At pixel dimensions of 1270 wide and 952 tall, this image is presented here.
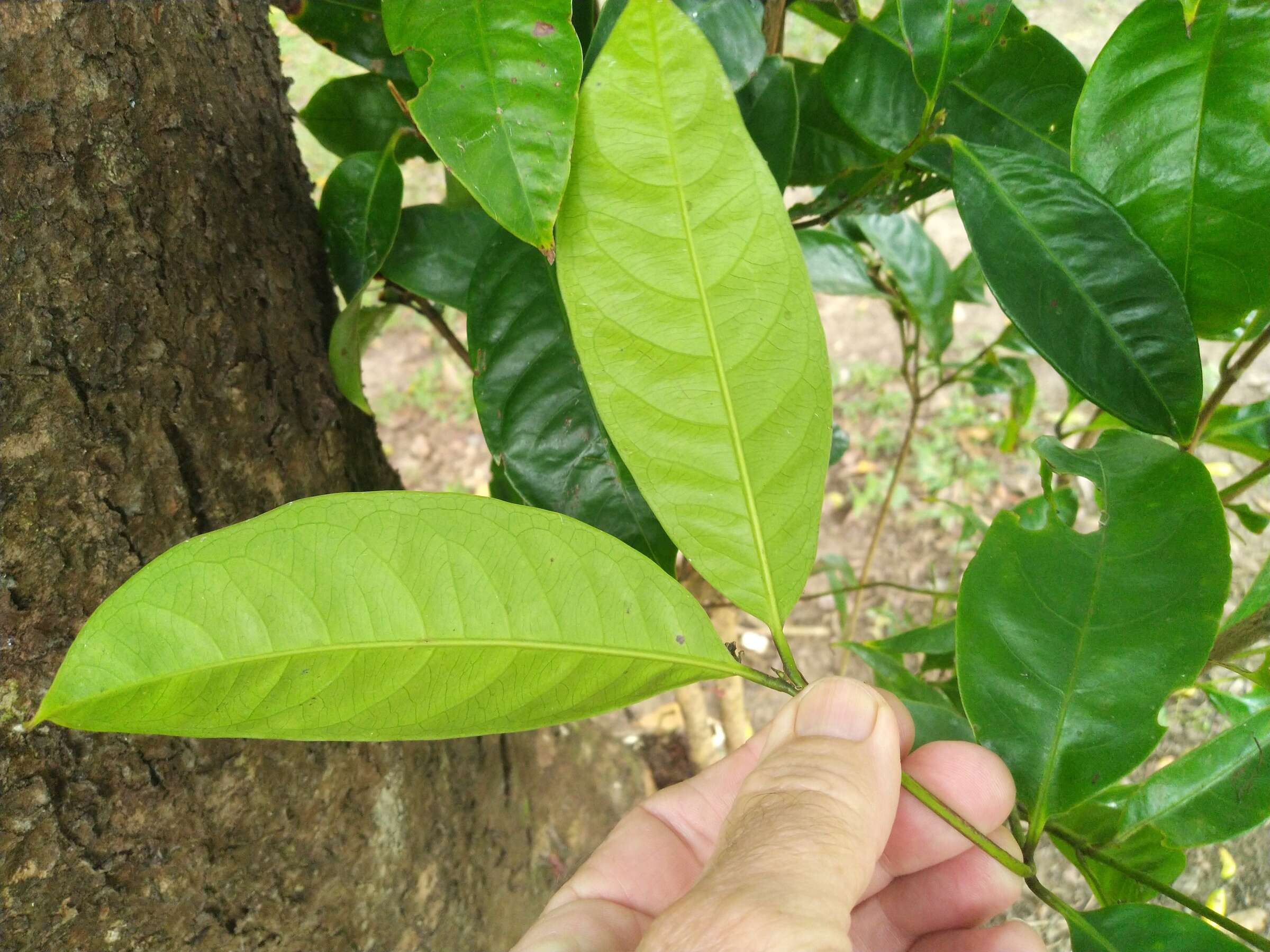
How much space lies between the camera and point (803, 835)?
1.87 ft

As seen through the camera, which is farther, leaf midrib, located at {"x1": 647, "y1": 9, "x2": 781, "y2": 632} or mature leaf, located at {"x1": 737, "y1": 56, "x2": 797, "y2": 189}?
mature leaf, located at {"x1": 737, "y1": 56, "x2": 797, "y2": 189}

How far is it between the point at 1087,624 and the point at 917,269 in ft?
2.93

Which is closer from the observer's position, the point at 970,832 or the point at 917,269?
the point at 970,832

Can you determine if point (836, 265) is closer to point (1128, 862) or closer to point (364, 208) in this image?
point (364, 208)

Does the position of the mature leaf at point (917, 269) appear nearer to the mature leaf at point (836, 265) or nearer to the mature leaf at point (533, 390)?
the mature leaf at point (836, 265)

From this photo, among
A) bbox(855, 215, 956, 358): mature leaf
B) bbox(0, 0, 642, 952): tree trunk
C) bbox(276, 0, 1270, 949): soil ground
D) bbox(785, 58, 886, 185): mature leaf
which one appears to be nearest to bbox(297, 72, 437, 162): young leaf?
bbox(0, 0, 642, 952): tree trunk

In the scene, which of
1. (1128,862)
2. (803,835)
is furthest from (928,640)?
(803,835)

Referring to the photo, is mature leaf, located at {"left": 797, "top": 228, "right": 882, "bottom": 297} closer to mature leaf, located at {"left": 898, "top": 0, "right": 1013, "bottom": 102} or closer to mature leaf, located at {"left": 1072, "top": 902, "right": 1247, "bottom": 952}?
mature leaf, located at {"left": 898, "top": 0, "right": 1013, "bottom": 102}

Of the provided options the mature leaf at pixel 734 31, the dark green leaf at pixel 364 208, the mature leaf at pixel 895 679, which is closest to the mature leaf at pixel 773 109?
the mature leaf at pixel 734 31

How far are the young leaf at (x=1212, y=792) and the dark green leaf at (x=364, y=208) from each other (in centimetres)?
87

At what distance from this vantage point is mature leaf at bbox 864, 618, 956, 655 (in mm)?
1050

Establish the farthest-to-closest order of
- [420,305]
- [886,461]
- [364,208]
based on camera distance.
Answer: [886,461] → [420,305] → [364,208]

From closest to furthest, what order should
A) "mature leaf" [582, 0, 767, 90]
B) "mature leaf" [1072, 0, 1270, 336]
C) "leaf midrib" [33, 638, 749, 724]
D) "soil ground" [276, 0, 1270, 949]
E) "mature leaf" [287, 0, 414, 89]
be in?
"leaf midrib" [33, 638, 749, 724]
"mature leaf" [1072, 0, 1270, 336]
"mature leaf" [582, 0, 767, 90]
"mature leaf" [287, 0, 414, 89]
"soil ground" [276, 0, 1270, 949]

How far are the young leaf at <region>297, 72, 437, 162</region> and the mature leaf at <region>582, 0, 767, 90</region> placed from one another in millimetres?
326
